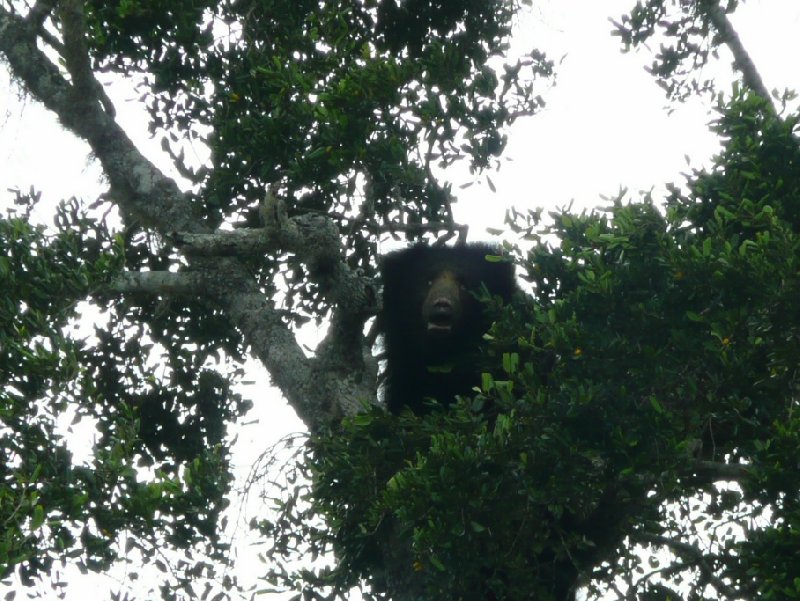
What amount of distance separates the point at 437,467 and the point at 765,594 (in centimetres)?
138

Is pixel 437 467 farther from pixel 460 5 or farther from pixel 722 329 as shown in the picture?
pixel 460 5

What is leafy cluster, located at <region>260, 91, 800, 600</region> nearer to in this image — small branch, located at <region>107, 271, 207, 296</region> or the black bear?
small branch, located at <region>107, 271, 207, 296</region>

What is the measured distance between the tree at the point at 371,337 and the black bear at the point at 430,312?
0.52m

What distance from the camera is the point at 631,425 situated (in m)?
4.57

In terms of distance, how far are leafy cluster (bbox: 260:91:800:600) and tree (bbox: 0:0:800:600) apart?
0.05 ft

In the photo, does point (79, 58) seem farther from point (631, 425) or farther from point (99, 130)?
point (631, 425)

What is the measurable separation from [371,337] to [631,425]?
11.3 ft

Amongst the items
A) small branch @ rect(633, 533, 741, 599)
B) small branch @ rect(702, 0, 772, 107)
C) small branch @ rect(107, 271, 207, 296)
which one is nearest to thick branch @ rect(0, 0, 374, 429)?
small branch @ rect(107, 271, 207, 296)

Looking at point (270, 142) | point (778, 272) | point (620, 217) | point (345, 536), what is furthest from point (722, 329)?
point (270, 142)

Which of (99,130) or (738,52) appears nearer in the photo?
(99,130)

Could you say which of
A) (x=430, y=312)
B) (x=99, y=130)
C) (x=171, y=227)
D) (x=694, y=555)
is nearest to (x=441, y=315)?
(x=430, y=312)

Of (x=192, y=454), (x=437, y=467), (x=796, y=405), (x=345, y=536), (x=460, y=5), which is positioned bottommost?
(x=796, y=405)

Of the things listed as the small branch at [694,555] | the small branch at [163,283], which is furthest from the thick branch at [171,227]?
the small branch at [694,555]

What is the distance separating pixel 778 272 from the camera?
4418mm
